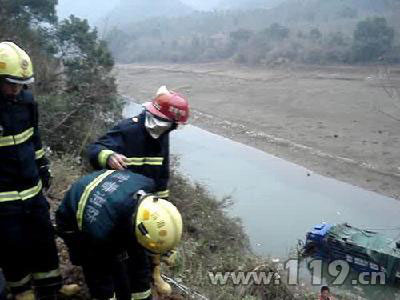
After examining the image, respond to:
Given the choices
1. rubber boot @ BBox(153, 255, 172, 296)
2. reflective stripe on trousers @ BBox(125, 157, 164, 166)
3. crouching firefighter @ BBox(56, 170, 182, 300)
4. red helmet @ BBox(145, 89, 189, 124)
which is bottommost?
rubber boot @ BBox(153, 255, 172, 296)

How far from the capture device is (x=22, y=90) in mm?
3254

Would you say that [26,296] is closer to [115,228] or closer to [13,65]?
[115,228]

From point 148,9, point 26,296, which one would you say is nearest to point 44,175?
point 26,296

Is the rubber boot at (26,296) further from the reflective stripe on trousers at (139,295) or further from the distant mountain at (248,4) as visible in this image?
the distant mountain at (248,4)

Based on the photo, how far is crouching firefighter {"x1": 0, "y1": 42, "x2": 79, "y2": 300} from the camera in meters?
3.12

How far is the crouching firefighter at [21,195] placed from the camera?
10.2 ft

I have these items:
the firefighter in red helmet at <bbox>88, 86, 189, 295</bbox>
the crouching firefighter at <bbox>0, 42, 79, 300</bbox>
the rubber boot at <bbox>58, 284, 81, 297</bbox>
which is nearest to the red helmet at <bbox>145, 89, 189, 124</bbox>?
the firefighter in red helmet at <bbox>88, 86, 189, 295</bbox>

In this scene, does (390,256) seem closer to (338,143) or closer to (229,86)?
(338,143)

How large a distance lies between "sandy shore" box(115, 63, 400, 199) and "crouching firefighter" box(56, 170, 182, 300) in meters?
11.1

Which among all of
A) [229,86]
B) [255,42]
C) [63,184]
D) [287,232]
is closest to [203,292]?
[63,184]

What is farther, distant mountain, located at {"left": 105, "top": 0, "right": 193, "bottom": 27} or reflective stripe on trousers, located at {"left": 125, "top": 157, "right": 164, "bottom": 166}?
distant mountain, located at {"left": 105, "top": 0, "right": 193, "bottom": 27}

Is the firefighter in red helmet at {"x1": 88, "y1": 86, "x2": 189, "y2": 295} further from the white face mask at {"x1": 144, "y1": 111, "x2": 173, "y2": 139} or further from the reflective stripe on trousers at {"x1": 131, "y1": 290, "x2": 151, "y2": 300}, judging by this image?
the reflective stripe on trousers at {"x1": 131, "y1": 290, "x2": 151, "y2": 300}

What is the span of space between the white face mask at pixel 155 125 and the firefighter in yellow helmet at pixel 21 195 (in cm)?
80

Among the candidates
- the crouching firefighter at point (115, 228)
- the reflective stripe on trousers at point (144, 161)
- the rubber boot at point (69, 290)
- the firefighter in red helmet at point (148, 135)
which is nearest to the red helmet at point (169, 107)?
the firefighter in red helmet at point (148, 135)
